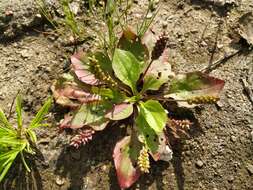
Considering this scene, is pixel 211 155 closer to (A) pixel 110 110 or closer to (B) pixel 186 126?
(B) pixel 186 126

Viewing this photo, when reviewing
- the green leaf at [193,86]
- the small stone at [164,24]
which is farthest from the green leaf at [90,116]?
the small stone at [164,24]

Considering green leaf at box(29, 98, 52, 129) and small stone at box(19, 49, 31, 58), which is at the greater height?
small stone at box(19, 49, 31, 58)

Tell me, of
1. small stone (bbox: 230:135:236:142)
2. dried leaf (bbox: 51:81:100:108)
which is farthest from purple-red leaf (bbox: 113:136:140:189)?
small stone (bbox: 230:135:236:142)

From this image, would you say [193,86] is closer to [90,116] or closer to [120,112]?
[120,112]

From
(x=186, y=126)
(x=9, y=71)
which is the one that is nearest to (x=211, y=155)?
(x=186, y=126)

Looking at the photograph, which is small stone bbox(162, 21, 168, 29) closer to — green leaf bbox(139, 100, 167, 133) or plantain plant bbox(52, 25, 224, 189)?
plantain plant bbox(52, 25, 224, 189)

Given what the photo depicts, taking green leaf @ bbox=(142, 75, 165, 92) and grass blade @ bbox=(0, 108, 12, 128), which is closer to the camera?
grass blade @ bbox=(0, 108, 12, 128)

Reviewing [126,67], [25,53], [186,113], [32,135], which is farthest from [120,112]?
[25,53]
